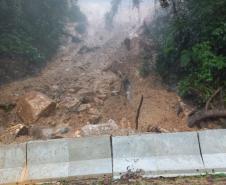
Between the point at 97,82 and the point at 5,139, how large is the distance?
17.6 feet

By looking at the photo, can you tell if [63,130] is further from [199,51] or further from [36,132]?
[199,51]

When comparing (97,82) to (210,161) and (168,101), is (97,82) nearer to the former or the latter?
(168,101)

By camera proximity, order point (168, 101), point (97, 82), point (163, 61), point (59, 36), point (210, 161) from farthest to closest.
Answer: point (59, 36) → point (97, 82) → point (163, 61) → point (168, 101) → point (210, 161)

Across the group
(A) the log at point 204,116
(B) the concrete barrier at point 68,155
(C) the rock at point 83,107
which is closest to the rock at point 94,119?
(C) the rock at point 83,107

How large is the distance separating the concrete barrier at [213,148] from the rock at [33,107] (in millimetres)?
5982

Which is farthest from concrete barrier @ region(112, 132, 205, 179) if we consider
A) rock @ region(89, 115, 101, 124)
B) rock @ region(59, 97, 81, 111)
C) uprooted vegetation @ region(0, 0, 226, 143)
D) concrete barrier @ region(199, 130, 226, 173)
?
rock @ region(59, 97, 81, 111)

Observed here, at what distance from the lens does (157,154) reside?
790 cm

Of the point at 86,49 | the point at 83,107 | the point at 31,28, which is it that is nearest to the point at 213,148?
the point at 83,107

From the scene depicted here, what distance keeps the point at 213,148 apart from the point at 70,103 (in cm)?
641

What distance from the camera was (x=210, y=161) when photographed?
25.4 feet

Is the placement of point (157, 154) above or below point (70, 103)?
below

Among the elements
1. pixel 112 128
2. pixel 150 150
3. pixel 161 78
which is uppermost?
pixel 161 78

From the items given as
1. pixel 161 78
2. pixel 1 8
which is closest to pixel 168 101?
pixel 161 78

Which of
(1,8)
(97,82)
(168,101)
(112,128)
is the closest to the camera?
(112,128)
